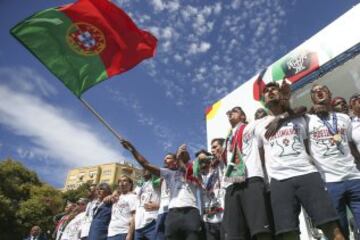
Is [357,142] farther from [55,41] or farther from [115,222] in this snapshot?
[55,41]

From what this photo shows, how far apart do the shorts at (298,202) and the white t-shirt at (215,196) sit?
163 cm

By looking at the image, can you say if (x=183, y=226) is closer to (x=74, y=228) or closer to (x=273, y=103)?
(x=273, y=103)

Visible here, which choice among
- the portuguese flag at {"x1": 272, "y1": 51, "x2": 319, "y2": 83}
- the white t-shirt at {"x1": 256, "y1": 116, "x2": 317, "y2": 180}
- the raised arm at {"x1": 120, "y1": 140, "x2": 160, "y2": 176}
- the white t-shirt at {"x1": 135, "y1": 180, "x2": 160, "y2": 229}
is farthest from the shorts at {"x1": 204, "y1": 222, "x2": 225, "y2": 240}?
the portuguese flag at {"x1": 272, "y1": 51, "x2": 319, "y2": 83}

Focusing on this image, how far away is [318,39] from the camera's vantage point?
865 centimetres

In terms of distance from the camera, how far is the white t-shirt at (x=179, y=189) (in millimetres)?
4543

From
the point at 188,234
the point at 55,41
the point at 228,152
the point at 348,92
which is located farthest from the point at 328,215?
the point at 348,92

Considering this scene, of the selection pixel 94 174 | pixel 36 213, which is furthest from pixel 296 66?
pixel 94 174

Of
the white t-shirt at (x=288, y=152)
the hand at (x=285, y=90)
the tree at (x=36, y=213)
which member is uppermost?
the tree at (x=36, y=213)

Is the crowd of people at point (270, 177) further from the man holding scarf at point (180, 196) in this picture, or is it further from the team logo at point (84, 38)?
the team logo at point (84, 38)

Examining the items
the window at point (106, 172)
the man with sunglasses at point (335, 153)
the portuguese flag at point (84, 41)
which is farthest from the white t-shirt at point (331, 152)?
the window at point (106, 172)

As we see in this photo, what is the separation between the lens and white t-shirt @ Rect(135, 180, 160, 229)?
5555 mm

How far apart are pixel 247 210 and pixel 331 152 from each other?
1.19m

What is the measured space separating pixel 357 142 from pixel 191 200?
210cm

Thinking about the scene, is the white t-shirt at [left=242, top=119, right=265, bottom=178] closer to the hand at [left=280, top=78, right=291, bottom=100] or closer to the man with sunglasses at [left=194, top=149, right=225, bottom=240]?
the hand at [left=280, top=78, right=291, bottom=100]
